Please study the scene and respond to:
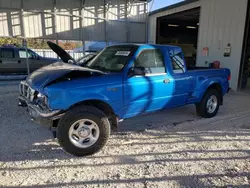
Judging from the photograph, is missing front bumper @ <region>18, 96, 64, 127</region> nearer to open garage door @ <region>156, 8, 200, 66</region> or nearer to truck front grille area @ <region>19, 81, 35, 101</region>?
truck front grille area @ <region>19, 81, 35, 101</region>

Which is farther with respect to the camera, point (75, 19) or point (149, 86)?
point (75, 19)

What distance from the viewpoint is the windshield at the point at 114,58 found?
395cm

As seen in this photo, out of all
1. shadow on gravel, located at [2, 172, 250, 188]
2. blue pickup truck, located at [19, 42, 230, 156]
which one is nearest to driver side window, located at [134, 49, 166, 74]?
blue pickup truck, located at [19, 42, 230, 156]

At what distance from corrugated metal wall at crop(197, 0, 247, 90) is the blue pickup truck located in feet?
17.1

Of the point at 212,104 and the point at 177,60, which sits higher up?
the point at 177,60

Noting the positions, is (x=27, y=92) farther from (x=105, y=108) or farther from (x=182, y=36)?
(x=182, y=36)

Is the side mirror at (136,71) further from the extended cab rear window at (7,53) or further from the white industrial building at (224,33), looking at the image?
the extended cab rear window at (7,53)

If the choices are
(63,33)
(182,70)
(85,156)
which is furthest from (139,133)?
(63,33)

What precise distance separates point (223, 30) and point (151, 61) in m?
7.09

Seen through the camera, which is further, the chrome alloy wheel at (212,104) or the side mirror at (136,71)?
the chrome alloy wheel at (212,104)

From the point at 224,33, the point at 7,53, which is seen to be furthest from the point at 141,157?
the point at 7,53

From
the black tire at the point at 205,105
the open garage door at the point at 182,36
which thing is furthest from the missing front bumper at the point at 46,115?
the open garage door at the point at 182,36

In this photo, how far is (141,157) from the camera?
3354 millimetres

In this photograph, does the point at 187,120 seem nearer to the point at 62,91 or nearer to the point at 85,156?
the point at 85,156
